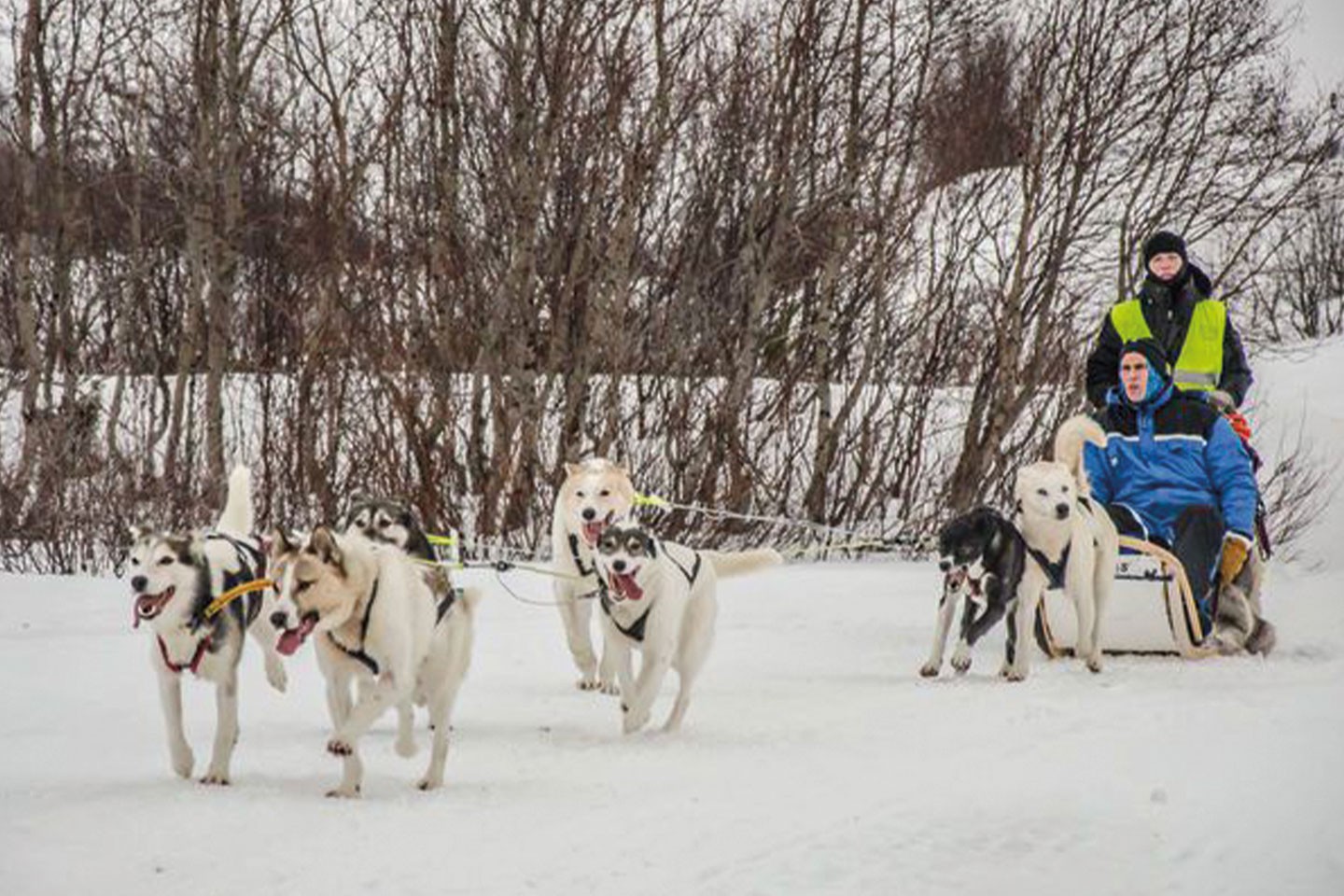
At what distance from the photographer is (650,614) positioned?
521 cm

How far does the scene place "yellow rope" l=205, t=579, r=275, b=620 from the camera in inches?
174

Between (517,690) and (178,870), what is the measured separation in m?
2.73

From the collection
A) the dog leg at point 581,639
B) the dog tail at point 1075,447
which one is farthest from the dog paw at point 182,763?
the dog tail at point 1075,447

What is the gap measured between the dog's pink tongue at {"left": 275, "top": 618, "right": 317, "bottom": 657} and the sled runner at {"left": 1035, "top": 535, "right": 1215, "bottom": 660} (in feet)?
12.3

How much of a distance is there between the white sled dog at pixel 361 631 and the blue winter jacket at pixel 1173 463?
402 cm

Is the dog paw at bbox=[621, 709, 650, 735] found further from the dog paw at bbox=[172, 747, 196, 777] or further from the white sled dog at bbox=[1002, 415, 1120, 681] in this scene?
the white sled dog at bbox=[1002, 415, 1120, 681]

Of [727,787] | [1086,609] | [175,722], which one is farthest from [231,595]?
[1086,609]

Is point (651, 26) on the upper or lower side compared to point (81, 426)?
upper

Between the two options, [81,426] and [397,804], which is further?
[81,426]

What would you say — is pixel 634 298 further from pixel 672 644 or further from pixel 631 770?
pixel 631 770

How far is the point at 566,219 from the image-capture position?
413 inches

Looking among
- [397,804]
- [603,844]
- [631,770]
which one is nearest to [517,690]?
[631,770]

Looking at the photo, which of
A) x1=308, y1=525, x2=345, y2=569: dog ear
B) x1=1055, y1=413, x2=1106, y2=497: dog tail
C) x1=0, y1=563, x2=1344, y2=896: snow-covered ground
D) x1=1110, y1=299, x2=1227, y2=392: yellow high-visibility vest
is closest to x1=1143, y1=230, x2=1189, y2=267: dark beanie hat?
x1=1110, y1=299, x2=1227, y2=392: yellow high-visibility vest

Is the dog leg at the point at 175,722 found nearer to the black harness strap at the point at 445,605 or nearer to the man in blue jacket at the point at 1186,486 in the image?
the black harness strap at the point at 445,605
